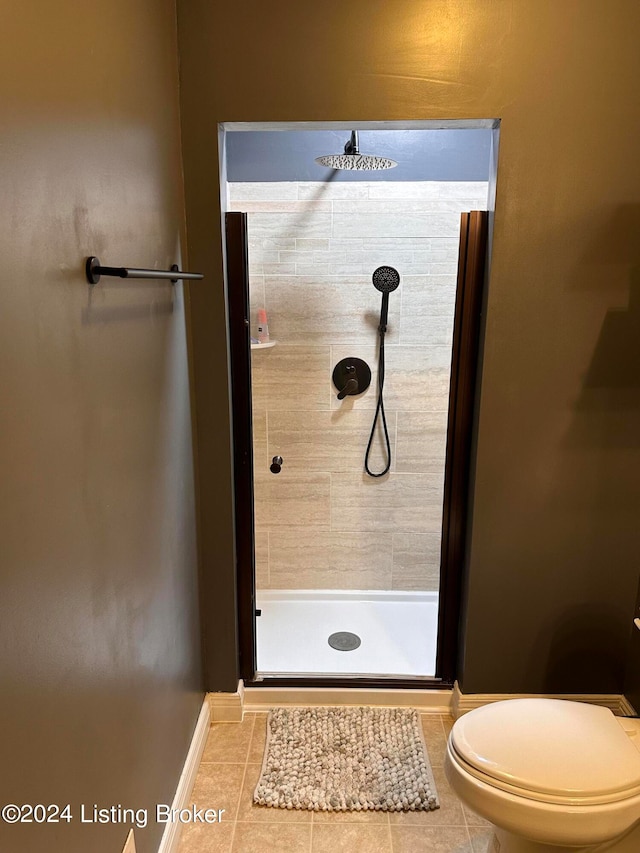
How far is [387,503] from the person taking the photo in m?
3.04

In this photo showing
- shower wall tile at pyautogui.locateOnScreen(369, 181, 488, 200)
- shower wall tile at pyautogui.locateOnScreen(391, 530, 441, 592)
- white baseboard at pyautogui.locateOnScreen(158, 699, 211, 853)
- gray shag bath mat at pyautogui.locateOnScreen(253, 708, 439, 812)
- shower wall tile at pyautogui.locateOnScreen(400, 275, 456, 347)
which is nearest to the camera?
white baseboard at pyautogui.locateOnScreen(158, 699, 211, 853)

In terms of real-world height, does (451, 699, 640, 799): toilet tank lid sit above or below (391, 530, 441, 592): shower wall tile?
above

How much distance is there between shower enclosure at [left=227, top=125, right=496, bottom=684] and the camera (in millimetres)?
2695

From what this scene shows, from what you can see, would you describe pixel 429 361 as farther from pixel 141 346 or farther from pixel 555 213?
pixel 141 346

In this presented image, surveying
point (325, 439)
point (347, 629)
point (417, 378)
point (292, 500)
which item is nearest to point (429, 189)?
point (417, 378)

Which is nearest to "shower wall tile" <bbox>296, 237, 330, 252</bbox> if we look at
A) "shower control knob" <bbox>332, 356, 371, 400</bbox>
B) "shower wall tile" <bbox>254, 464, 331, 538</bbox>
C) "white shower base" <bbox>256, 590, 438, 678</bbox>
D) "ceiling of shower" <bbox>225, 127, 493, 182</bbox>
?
"ceiling of shower" <bbox>225, 127, 493, 182</bbox>

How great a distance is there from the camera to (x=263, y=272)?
110 inches

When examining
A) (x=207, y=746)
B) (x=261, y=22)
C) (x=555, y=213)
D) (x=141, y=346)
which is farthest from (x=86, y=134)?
(x=207, y=746)

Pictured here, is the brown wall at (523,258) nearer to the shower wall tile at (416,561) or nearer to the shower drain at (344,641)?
the shower drain at (344,641)

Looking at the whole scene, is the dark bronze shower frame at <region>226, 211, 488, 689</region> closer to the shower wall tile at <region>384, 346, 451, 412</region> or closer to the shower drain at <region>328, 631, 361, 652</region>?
the shower drain at <region>328, 631, 361, 652</region>

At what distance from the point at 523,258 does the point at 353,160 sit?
0.84 metres

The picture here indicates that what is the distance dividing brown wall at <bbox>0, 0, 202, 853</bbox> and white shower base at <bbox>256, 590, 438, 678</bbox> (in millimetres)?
954

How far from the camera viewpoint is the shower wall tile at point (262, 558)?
3.09 metres

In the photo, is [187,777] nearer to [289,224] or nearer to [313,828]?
[313,828]
